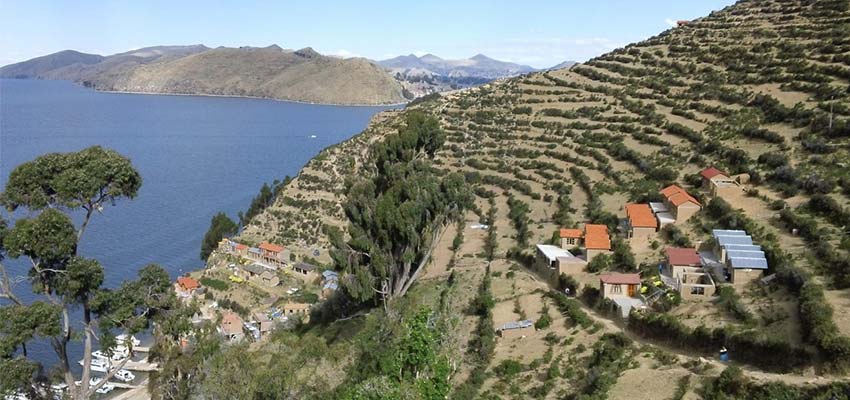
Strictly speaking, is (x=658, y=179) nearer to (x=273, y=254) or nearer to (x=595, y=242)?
(x=595, y=242)

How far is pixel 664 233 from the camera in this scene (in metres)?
21.9

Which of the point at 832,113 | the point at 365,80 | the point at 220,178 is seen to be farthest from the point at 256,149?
the point at 365,80

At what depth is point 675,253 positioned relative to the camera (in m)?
18.5

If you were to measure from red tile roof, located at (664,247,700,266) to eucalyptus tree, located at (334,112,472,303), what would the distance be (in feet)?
21.0

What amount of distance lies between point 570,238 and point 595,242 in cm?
199

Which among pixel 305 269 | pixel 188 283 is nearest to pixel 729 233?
pixel 305 269

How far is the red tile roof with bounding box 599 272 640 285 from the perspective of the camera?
58.9ft

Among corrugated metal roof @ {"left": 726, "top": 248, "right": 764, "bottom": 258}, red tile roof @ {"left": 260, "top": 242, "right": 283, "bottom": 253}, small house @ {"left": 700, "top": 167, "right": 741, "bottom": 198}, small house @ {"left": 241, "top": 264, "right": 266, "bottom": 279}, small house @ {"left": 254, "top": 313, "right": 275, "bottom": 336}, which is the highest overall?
small house @ {"left": 700, "top": 167, "right": 741, "bottom": 198}

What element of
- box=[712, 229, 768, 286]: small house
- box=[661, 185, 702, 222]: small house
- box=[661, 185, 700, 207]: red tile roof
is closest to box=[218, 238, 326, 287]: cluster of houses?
box=[661, 185, 700, 207]: red tile roof

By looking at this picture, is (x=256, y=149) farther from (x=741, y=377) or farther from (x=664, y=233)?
(x=741, y=377)

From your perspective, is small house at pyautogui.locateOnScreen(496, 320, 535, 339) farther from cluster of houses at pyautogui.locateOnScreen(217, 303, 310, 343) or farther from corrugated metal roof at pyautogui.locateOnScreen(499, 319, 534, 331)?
cluster of houses at pyautogui.locateOnScreen(217, 303, 310, 343)

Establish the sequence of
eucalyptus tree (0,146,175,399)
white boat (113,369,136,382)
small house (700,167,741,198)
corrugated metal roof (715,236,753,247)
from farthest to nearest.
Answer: white boat (113,369,136,382) < small house (700,167,741,198) < corrugated metal roof (715,236,753,247) < eucalyptus tree (0,146,175,399)

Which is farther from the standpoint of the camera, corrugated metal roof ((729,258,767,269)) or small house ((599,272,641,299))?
small house ((599,272,641,299))

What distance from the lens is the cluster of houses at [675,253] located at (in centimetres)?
1678
